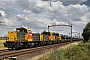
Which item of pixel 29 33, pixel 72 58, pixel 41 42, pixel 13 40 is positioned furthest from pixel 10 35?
pixel 72 58

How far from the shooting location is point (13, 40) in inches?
1272

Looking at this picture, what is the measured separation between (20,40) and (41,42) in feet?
39.3

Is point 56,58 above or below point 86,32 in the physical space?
below

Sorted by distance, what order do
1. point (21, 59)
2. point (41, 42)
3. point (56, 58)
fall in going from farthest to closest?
1. point (41, 42)
2. point (21, 59)
3. point (56, 58)

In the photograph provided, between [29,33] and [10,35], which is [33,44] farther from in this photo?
[10,35]

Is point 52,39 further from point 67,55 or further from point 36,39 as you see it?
point 67,55

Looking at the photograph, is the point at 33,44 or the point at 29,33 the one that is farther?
the point at 33,44

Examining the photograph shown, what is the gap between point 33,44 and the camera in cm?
3847

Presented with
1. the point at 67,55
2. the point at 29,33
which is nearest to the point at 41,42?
the point at 29,33

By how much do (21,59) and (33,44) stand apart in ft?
64.2

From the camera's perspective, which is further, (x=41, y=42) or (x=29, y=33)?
(x=41, y=42)

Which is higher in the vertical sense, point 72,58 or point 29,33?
point 29,33

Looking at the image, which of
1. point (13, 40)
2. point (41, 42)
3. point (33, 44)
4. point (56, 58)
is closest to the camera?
point (56, 58)

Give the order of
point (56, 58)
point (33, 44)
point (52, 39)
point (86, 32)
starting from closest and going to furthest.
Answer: point (56, 58)
point (33, 44)
point (52, 39)
point (86, 32)
